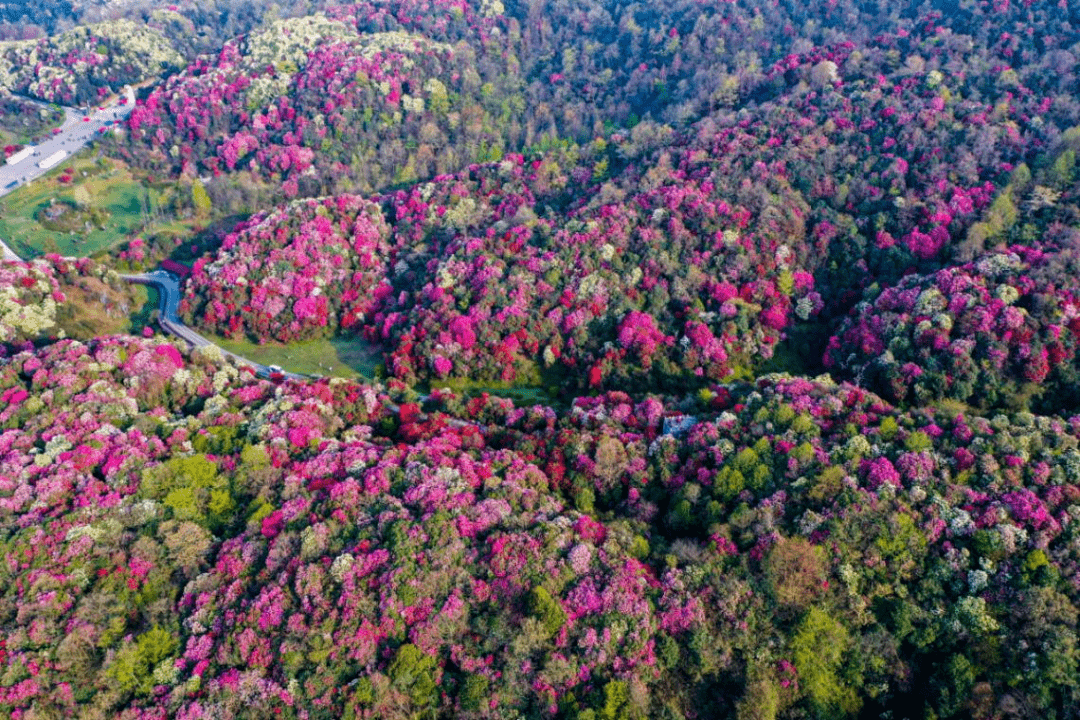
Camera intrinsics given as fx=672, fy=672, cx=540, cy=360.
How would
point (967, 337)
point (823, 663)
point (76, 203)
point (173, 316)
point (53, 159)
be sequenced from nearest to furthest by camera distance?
point (823, 663), point (967, 337), point (173, 316), point (76, 203), point (53, 159)

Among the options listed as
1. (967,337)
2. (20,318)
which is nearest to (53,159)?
(20,318)

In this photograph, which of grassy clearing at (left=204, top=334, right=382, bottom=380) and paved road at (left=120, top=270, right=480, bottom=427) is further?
grassy clearing at (left=204, top=334, right=382, bottom=380)

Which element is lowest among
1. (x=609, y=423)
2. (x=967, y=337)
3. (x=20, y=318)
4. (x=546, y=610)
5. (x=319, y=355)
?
(x=319, y=355)

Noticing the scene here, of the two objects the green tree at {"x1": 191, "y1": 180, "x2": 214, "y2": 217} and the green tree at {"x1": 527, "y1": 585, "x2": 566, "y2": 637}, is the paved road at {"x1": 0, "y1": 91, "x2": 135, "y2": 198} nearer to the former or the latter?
the green tree at {"x1": 191, "y1": 180, "x2": 214, "y2": 217}

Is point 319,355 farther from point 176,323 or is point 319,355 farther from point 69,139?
point 69,139

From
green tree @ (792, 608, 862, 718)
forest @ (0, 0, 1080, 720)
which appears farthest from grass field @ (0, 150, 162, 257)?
green tree @ (792, 608, 862, 718)

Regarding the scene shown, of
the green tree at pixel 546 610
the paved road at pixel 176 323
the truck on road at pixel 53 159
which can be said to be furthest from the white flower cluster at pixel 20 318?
the green tree at pixel 546 610
